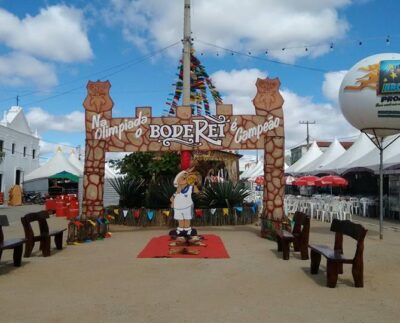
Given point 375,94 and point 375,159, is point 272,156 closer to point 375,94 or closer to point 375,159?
point 375,94

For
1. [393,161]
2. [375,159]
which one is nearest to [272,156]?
[393,161]

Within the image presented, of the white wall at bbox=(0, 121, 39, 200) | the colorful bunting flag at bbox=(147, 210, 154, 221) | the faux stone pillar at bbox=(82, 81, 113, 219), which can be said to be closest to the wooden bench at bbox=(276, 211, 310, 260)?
the faux stone pillar at bbox=(82, 81, 113, 219)

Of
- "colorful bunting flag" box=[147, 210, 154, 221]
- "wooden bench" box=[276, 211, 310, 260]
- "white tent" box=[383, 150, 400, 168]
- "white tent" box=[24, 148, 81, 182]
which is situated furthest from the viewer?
"white tent" box=[24, 148, 81, 182]

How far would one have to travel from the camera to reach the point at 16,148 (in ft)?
130

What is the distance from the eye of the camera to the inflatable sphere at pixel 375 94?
12.1 meters

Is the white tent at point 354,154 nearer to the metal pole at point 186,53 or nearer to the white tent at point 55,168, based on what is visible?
the metal pole at point 186,53

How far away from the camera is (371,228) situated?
15.7 meters

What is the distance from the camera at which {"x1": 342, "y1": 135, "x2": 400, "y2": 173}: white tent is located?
63.2 feet

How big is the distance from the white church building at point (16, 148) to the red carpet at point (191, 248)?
2726cm

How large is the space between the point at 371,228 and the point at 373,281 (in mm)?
8872

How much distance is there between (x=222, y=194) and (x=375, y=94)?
6.20 metres

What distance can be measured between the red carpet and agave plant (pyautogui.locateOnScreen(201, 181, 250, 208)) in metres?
3.80

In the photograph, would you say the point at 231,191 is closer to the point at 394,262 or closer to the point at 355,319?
the point at 394,262

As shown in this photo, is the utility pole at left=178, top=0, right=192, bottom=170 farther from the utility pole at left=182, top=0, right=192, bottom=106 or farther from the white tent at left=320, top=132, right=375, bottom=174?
the white tent at left=320, top=132, right=375, bottom=174
